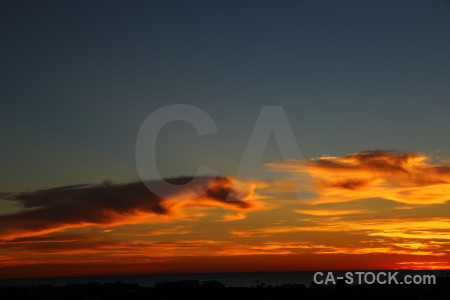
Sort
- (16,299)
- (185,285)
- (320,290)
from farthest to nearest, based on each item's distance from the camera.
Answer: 1. (185,285)
2. (320,290)
3. (16,299)

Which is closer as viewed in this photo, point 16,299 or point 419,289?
point 16,299

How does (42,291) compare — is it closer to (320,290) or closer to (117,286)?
(117,286)

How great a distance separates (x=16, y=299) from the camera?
3406cm

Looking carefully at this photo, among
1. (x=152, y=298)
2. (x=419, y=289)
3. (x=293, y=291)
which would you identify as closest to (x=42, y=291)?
(x=152, y=298)

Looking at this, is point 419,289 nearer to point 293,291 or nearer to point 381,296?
point 381,296

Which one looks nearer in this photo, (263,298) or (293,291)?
(263,298)

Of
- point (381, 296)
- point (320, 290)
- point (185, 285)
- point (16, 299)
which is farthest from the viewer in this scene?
point (185, 285)

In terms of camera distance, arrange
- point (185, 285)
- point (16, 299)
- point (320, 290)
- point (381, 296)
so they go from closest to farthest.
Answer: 1. point (16, 299)
2. point (381, 296)
3. point (320, 290)
4. point (185, 285)

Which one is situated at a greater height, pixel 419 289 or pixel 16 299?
pixel 419 289

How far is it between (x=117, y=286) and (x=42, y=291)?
552cm

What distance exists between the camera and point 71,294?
36.2 metres

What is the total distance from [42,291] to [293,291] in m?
18.3

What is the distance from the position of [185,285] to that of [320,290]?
1110 centimetres

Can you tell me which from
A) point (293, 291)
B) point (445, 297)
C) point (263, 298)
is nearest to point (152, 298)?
point (263, 298)
